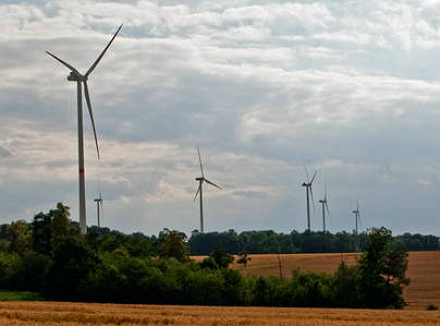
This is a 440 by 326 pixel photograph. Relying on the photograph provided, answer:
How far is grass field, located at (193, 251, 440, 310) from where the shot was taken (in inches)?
4250

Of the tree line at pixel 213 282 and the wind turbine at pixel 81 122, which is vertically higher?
the wind turbine at pixel 81 122

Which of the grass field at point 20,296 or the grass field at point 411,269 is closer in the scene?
the grass field at point 20,296

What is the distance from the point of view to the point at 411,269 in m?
156

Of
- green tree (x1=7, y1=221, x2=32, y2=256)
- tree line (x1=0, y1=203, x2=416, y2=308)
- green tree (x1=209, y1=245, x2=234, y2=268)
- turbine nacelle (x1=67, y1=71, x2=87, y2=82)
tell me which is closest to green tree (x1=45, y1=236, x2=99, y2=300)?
tree line (x1=0, y1=203, x2=416, y2=308)

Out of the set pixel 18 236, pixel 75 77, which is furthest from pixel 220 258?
pixel 18 236

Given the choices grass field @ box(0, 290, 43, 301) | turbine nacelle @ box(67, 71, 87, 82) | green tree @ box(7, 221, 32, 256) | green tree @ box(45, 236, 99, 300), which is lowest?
grass field @ box(0, 290, 43, 301)

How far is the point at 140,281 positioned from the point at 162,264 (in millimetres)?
7076

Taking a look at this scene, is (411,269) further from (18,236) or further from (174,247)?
(18,236)

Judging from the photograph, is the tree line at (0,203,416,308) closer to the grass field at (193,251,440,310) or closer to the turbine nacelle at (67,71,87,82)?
the grass field at (193,251,440,310)

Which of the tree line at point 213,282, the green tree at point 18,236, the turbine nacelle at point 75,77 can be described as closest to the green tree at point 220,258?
the tree line at point 213,282

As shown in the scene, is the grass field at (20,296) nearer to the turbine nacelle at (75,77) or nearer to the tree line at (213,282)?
the tree line at (213,282)

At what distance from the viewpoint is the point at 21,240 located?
151m

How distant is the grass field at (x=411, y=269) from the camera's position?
107963 millimetres

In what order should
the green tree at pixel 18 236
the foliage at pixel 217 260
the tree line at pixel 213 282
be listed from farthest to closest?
the green tree at pixel 18 236, the foliage at pixel 217 260, the tree line at pixel 213 282
